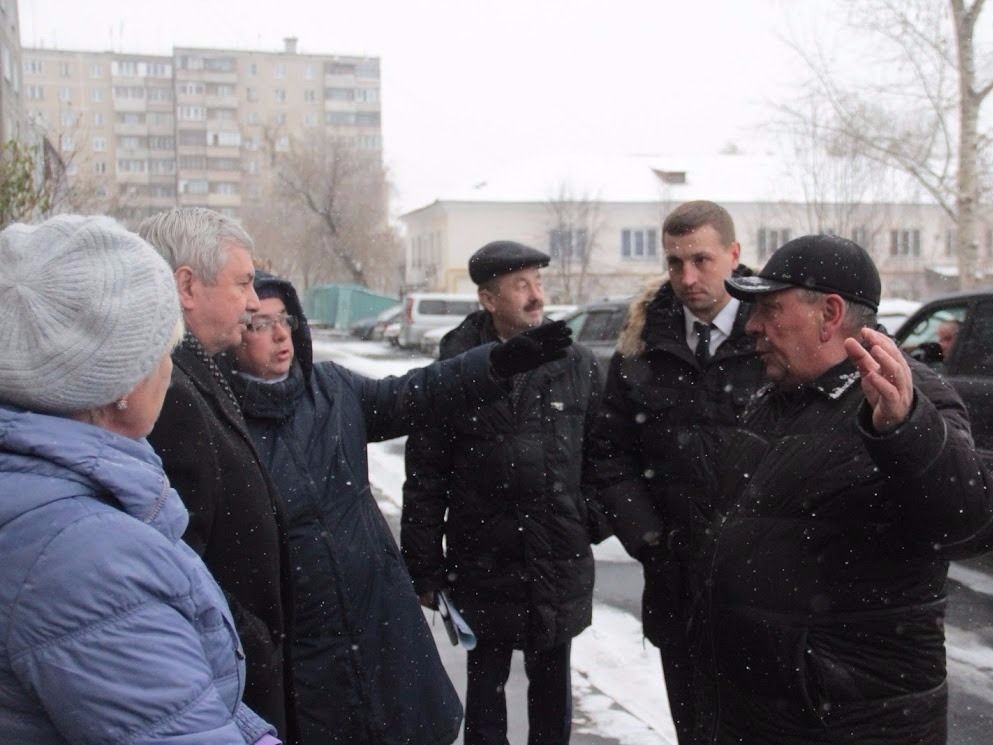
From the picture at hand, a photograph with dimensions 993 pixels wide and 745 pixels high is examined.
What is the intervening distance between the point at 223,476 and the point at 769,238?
4848cm

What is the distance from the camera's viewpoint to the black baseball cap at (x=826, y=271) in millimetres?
2535

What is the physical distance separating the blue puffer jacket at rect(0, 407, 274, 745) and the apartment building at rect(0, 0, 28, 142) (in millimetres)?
24875

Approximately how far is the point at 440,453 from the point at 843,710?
6.01 feet

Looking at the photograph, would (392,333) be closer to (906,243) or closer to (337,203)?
(337,203)

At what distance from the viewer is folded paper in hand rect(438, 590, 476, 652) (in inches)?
144

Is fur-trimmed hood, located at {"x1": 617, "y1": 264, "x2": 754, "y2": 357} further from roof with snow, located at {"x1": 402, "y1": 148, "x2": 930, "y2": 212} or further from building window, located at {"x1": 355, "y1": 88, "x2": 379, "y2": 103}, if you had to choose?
building window, located at {"x1": 355, "y1": 88, "x2": 379, "y2": 103}

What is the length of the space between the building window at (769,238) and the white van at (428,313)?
54.4 ft

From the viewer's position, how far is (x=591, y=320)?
50.0 feet

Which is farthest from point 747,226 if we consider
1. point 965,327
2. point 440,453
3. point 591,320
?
point 440,453

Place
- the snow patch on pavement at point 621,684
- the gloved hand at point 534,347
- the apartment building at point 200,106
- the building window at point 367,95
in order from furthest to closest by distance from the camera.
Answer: the building window at point 367,95 → the apartment building at point 200,106 → the snow patch on pavement at point 621,684 → the gloved hand at point 534,347

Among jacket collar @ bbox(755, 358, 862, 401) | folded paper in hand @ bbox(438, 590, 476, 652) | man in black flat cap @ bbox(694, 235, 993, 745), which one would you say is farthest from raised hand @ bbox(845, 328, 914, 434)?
folded paper in hand @ bbox(438, 590, 476, 652)

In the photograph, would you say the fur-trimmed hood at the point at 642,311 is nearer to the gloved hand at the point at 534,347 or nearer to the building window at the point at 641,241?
the gloved hand at the point at 534,347

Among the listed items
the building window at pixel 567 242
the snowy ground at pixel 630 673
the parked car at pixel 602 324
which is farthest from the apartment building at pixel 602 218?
the snowy ground at pixel 630 673

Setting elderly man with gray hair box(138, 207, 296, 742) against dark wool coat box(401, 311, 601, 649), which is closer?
elderly man with gray hair box(138, 207, 296, 742)
